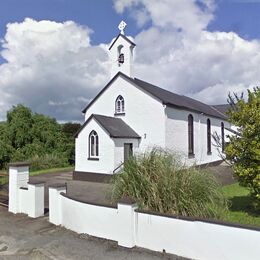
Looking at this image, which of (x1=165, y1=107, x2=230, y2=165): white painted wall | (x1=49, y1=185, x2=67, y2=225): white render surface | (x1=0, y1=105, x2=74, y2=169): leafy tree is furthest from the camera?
(x1=0, y1=105, x2=74, y2=169): leafy tree

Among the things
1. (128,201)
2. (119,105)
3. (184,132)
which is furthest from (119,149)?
(128,201)

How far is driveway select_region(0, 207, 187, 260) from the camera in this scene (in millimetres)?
7098

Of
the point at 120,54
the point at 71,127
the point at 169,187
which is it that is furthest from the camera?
the point at 71,127

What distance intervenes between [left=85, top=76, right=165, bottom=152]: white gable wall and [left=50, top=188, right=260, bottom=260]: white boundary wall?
41.1 ft

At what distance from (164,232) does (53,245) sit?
2770 millimetres

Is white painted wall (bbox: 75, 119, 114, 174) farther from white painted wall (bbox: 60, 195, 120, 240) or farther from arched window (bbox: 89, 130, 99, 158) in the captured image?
white painted wall (bbox: 60, 195, 120, 240)

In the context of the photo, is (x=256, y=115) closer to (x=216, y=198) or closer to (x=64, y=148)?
(x=216, y=198)

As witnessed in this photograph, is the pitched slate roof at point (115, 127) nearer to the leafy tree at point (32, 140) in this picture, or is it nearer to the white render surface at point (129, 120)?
the white render surface at point (129, 120)

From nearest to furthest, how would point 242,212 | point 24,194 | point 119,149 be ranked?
point 242,212, point 24,194, point 119,149

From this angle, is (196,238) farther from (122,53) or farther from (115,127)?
(122,53)

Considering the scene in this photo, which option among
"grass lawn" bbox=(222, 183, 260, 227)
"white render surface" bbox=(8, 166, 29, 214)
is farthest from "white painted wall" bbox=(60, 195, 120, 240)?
"grass lawn" bbox=(222, 183, 260, 227)

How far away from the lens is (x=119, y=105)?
23188 mm

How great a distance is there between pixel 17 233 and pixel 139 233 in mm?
3798

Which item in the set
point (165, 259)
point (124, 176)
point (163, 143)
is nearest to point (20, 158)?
point (163, 143)
